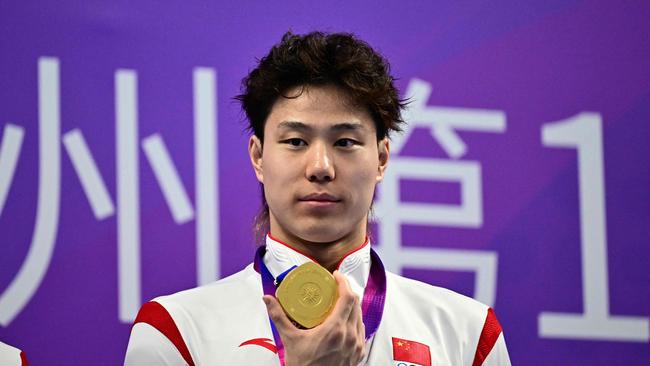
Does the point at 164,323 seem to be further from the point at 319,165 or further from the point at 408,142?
the point at 408,142

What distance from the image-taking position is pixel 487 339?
2.34 metres

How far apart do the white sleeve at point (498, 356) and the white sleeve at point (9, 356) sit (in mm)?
1101

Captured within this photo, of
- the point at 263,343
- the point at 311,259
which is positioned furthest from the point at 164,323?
the point at 311,259

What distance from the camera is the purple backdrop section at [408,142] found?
9.29 feet

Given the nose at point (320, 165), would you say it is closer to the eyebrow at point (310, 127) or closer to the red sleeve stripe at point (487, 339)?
the eyebrow at point (310, 127)

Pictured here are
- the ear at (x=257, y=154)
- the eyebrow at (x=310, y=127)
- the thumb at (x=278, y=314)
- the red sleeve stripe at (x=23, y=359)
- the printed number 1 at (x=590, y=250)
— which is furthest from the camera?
the printed number 1 at (x=590, y=250)

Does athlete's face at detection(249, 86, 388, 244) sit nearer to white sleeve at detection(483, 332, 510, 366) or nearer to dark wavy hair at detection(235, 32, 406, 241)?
dark wavy hair at detection(235, 32, 406, 241)

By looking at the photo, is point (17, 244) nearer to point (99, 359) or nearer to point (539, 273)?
point (99, 359)

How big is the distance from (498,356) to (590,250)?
40.1 inches

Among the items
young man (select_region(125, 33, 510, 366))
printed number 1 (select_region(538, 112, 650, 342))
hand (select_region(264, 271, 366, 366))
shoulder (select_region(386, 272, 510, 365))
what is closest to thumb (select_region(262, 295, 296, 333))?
hand (select_region(264, 271, 366, 366))

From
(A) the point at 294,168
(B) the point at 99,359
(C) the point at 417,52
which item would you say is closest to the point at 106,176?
(B) the point at 99,359

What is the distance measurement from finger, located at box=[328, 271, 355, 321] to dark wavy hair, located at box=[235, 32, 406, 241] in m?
0.49

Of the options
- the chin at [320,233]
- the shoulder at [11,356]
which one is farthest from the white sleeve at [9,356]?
the chin at [320,233]

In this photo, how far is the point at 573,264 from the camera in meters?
3.22
